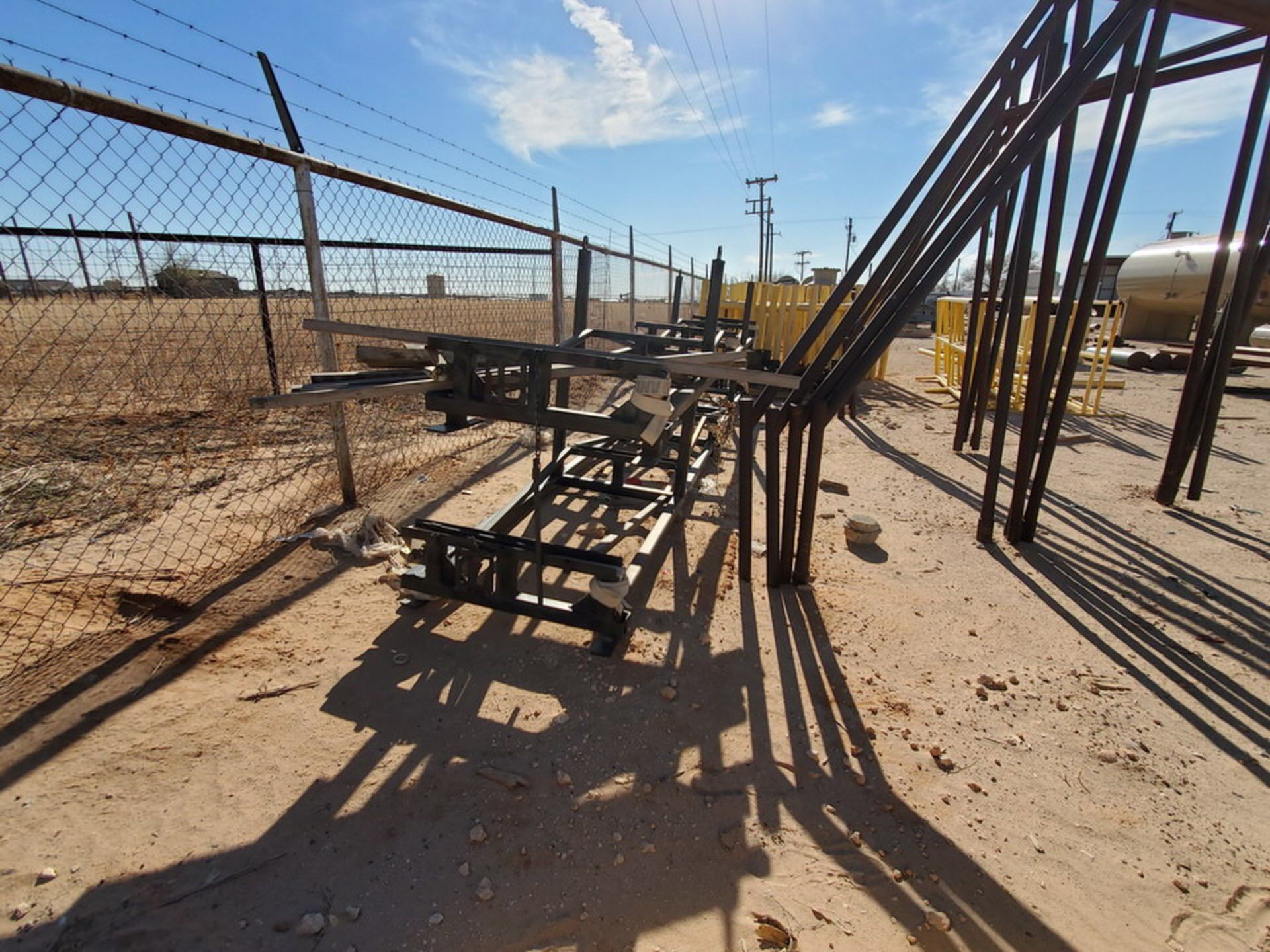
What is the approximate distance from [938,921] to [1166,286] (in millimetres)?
20181

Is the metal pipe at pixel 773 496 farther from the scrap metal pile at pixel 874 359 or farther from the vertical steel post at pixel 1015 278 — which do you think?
the vertical steel post at pixel 1015 278

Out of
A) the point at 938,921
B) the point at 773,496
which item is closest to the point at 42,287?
the point at 773,496

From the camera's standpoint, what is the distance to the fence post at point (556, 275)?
623cm

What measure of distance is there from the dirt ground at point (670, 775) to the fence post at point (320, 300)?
2.31 ft

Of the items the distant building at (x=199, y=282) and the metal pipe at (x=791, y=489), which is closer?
the metal pipe at (x=791, y=489)

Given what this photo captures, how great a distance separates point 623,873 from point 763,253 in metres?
44.0

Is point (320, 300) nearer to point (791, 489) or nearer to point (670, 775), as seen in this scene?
point (791, 489)

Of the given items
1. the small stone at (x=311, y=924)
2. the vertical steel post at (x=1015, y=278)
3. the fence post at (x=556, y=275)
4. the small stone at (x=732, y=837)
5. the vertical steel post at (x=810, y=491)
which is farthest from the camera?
the fence post at (x=556, y=275)

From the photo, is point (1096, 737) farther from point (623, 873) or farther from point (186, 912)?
point (186, 912)

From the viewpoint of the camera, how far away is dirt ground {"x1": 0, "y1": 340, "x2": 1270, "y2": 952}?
148cm

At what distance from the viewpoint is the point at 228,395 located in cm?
635

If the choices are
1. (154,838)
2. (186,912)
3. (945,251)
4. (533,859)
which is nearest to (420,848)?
(533,859)

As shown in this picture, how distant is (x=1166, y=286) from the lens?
49.9ft

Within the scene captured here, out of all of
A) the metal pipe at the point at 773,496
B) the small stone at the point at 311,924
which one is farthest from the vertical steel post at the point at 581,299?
the small stone at the point at 311,924
